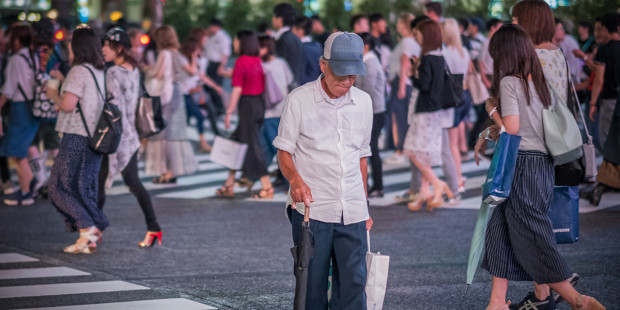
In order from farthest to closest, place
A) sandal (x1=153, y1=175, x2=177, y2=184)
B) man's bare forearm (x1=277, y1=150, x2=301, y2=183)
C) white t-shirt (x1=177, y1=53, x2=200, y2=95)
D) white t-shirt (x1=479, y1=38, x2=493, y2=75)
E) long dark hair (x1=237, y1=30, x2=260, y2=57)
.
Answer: white t-shirt (x1=479, y1=38, x2=493, y2=75)
sandal (x1=153, y1=175, x2=177, y2=184)
white t-shirt (x1=177, y1=53, x2=200, y2=95)
long dark hair (x1=237, y1=30, x2=260, y2=57)
man's bare forearm (x1=277, y1=150, x2=301, y2=183)

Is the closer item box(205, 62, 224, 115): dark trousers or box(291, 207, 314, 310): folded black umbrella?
box(291, 207, 314, 310): folded black umbrella

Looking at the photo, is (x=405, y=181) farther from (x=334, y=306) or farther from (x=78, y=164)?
(x=334, y=306)

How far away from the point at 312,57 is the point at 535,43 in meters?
5.92

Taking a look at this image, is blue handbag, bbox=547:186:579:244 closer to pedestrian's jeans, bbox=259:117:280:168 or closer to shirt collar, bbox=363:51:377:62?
shirt collar, bbox=363:51:377:62

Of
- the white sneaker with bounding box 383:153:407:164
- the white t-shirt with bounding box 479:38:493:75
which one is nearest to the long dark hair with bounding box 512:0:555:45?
the white t-shirt with bounding box 479:38:493:75

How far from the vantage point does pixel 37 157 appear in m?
11.4

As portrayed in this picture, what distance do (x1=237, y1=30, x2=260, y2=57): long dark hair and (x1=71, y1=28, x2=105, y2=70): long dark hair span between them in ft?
10.4

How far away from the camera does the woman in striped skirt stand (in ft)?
17.9

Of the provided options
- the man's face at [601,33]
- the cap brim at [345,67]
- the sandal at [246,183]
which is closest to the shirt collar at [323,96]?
the cap brim at [345,67]

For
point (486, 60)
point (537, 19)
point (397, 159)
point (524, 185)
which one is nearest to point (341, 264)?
point (524, 185)

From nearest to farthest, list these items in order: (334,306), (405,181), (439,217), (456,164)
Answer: (334,306), (439,217), (456,164), (405,181)

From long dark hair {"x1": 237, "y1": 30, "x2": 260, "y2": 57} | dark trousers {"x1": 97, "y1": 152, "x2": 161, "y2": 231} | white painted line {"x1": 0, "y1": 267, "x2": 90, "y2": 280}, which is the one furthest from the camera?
long dark hair {"x1": 237, "y1": 30, "x2": 260, "y2": 57}

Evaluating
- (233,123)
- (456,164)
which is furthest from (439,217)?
(233,123)

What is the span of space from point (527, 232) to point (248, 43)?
6132 mm
